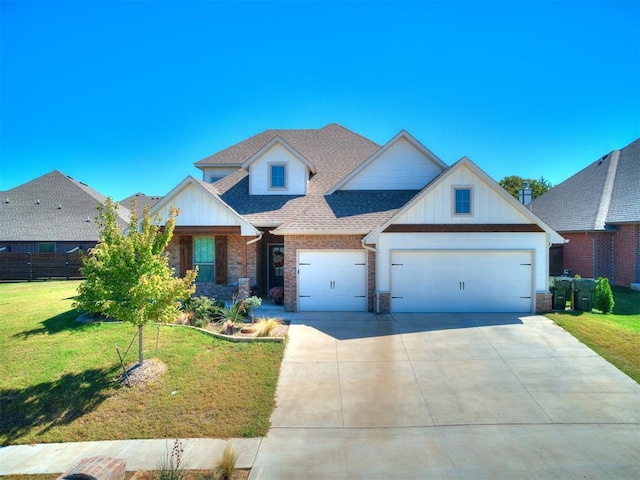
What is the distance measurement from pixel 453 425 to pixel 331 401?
2.32 metres

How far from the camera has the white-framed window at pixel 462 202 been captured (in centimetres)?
1255

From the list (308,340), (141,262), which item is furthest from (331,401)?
(141,262)

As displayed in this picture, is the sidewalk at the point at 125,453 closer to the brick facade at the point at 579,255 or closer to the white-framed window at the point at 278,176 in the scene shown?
the white-framed window at the point at 278,176

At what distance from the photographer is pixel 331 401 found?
6.89 metres

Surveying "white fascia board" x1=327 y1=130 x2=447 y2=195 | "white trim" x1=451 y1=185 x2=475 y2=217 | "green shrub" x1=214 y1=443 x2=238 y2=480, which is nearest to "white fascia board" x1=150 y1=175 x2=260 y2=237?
"white fascia board" x1=327 y1=130 x2=447 y2=195

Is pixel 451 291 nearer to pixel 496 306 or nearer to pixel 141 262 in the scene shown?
pixel 496 306

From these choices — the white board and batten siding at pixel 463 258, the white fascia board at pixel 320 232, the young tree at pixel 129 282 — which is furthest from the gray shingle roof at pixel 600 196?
the young tree at pixel 129 282

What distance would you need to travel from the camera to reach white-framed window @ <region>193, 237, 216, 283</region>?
14617 mm

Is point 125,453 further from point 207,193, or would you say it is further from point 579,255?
point 579,255

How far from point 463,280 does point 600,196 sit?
13.4 metres

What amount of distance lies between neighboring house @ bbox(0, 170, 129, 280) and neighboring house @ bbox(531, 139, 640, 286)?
28.7 metres

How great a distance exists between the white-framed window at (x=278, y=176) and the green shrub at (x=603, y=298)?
13193 mm

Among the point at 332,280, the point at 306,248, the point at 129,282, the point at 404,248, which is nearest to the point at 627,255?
the point at 404,248

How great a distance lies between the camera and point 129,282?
7582 mm
